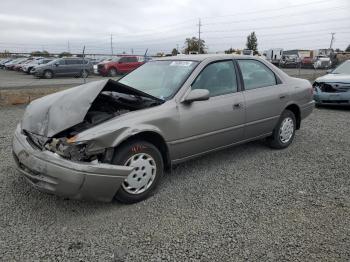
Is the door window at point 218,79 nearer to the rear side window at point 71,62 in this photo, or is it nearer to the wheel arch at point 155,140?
the wheel arch at point 155,140

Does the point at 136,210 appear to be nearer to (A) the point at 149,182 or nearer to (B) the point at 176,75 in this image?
(A) the point at 149,182

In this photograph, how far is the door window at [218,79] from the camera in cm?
425

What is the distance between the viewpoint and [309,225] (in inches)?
126

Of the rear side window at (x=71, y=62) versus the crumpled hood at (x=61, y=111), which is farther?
the rear side window at (x=71, y=62)

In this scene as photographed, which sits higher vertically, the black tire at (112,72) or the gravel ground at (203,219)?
the black tire at (112,72)

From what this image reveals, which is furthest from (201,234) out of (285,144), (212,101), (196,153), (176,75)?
(285,144)

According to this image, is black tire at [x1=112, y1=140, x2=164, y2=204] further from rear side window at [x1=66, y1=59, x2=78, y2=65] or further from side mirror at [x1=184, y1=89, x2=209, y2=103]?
rear side window at [x1=66, y1=59, x2=78, y2=65]

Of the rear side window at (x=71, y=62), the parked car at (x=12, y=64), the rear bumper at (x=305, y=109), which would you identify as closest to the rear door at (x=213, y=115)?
the rear bumper at (x=305, y=109)

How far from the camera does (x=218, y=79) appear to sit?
4.47 meters

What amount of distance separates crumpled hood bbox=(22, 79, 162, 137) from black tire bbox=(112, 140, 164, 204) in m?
0.52

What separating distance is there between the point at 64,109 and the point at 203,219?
179 cm

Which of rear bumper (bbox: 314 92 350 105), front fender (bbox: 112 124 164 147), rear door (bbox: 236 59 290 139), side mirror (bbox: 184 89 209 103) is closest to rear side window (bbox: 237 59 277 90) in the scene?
rear door (bbox: 236 59 290 139)

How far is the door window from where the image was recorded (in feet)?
13.9

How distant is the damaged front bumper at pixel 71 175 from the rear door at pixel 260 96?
7.24ft
